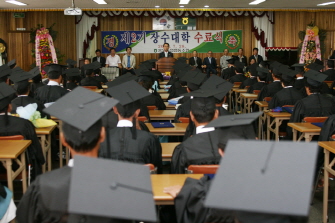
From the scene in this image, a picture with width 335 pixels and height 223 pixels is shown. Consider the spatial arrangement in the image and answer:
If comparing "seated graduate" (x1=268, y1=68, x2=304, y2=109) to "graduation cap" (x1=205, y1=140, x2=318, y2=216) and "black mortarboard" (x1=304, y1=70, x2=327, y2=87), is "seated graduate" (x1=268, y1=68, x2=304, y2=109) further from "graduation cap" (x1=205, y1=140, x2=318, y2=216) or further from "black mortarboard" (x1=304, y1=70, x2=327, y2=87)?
"graduation cap" (x1=205, y1=140, x2=318, y2=216)

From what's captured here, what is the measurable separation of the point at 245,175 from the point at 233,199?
126 millimetres

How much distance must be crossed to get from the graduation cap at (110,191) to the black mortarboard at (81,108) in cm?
49

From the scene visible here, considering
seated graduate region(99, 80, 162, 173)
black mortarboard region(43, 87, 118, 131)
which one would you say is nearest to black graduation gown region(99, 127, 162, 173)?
seated graduate region(99, 80, 162, 173)

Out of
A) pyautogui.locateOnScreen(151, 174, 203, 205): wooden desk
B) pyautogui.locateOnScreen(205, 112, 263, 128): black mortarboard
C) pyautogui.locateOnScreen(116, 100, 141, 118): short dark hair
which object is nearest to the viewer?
pyautogui.locateOnScreen(151, 174, 203, 205): wooden desk

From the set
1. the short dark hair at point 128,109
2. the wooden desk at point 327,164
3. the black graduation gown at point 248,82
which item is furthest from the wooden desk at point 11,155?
the black graduation gown at point 248,82

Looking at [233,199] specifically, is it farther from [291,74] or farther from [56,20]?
[56,20]

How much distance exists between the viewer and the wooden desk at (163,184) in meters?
2.92

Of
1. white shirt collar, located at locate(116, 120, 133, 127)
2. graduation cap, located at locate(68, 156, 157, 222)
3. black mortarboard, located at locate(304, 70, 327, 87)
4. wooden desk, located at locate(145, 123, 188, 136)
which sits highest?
black mortarboard, located at locate(304, 70, 327, 87)

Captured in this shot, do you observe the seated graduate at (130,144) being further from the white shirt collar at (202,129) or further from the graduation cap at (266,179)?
the graduation cap at (266,179)

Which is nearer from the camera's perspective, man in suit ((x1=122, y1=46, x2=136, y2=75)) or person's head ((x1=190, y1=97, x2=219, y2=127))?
person's head ((x1=190, y1=97, x2=219, y2=127))

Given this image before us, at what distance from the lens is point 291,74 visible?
766cm

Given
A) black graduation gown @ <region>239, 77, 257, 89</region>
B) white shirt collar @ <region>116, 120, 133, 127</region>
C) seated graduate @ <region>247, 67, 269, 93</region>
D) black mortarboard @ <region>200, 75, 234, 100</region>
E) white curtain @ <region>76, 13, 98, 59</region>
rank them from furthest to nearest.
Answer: white curtain @ <region>76, 13, 98, 59</region> < black graduation gown @ <region>239, 77, 257, 89</region> < seated graduate @ <region>247, 67, 269, 93</region> < black mortarboard @ <region>200, 75, 234, 100</region> < white shirt collar @ <region>116, 120, 133, 127</region>

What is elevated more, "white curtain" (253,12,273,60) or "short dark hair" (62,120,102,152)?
"white curtain" (253,12,273,60)

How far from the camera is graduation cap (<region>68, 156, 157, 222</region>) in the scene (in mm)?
1948
